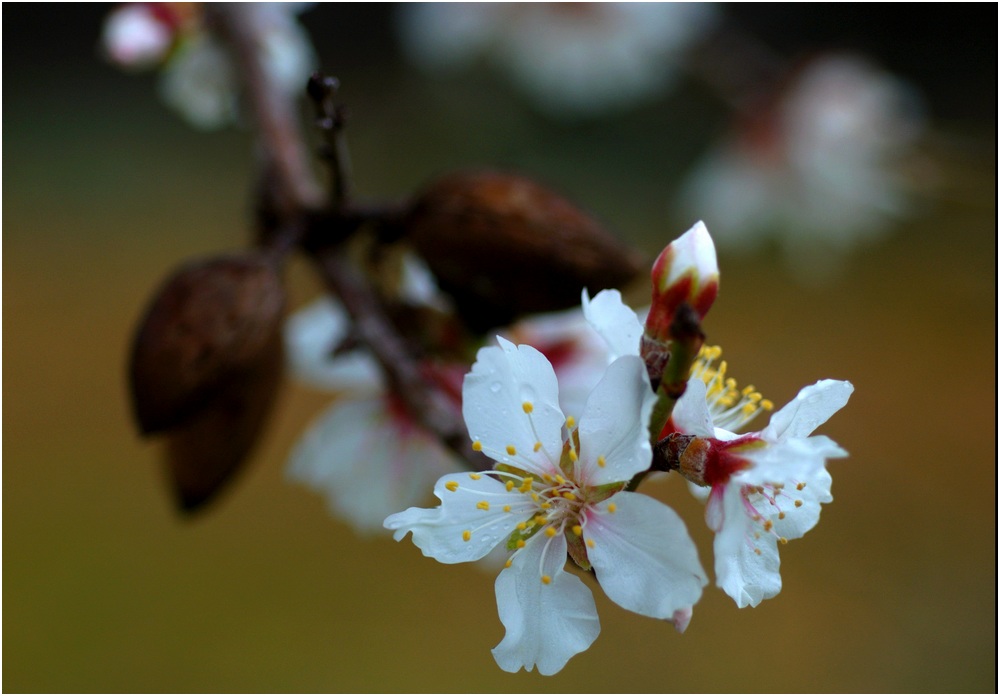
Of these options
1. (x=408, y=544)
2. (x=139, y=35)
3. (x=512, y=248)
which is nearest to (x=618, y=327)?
(x=512, y=248)

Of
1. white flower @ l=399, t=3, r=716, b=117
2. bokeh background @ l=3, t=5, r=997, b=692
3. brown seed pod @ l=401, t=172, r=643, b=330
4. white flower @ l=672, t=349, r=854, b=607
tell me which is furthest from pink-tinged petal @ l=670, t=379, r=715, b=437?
white flower @ l=399, t=3, r=716, b=117

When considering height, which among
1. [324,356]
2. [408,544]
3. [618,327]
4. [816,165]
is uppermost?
[618,327]

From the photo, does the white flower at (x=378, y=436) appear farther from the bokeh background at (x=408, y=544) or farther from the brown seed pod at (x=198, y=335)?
the bokeh background at (x=408, y=544)

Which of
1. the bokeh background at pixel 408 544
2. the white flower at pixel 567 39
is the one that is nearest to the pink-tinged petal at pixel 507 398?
the bokeh background at pixel 408 544

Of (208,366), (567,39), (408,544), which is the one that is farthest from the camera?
(408,544)

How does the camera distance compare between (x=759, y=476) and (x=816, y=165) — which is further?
(x=816, y=165)

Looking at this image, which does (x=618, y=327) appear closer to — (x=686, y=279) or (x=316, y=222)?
(x=686, y=279)

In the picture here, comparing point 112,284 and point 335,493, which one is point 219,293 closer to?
point 335,493
